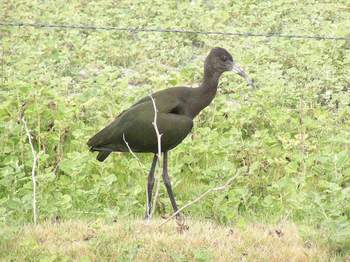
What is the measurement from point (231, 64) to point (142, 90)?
2326mm

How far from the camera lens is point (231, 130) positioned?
8.57 metres

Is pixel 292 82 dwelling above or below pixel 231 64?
below

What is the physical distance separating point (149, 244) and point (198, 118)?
11.7 feet

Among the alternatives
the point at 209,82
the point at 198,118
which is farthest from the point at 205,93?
the point at 198,118

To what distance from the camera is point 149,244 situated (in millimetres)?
5719

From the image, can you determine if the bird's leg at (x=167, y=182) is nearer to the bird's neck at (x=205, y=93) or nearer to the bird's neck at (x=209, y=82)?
the bird's neck at (x=205, y=93)

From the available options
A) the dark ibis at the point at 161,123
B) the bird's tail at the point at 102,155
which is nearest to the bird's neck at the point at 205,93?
the dark ibis at the point at 161,123

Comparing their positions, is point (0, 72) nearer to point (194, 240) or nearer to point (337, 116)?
point (337, 116)

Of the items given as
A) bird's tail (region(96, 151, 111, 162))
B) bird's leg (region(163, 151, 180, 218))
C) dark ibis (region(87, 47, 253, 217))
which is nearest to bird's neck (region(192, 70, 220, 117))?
dark ibis (region(87, 47, 253, 217))

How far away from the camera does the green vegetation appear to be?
680cm

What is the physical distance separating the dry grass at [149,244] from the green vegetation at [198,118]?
0.20 m

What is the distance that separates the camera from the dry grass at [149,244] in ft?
18.3

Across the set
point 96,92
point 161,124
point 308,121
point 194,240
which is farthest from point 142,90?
point 194,240

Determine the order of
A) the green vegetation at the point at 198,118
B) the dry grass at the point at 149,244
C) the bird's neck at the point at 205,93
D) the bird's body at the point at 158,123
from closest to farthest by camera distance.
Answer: the dry grass at the point at 149,244
the bird's body at the point at 158,123
the bird's neck at the point at 205,93
the green vegetation at the point at 198,118
